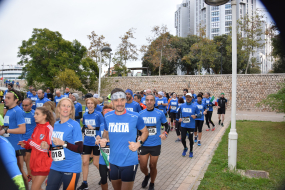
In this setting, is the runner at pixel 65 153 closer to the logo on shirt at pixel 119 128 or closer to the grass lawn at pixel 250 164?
the logo on shirt at pixel 119 128

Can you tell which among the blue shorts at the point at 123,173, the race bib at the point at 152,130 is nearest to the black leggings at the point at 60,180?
the blue shorts at the point at 123,173

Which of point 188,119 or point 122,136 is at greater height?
point 122,136

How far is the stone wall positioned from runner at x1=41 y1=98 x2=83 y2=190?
1237 inches

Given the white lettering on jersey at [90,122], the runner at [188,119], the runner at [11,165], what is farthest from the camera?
the runner at [188,119]

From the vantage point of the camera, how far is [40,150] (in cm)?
373

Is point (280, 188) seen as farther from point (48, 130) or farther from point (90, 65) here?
point (90, 65)

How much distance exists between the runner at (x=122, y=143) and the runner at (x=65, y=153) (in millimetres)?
427

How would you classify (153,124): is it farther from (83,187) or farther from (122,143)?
(83,187)

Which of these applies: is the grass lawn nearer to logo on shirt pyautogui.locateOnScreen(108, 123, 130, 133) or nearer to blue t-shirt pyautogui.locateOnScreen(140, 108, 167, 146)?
blue t-shirt pyautogui.locateOnScreen(140, 108, 167, 146)

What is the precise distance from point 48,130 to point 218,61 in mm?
49949

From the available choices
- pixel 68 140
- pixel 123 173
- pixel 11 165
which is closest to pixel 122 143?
pixel 123 173

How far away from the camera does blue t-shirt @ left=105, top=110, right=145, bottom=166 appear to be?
3.32 meters

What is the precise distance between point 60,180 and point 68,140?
0.58 m

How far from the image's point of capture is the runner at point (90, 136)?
4992mm
